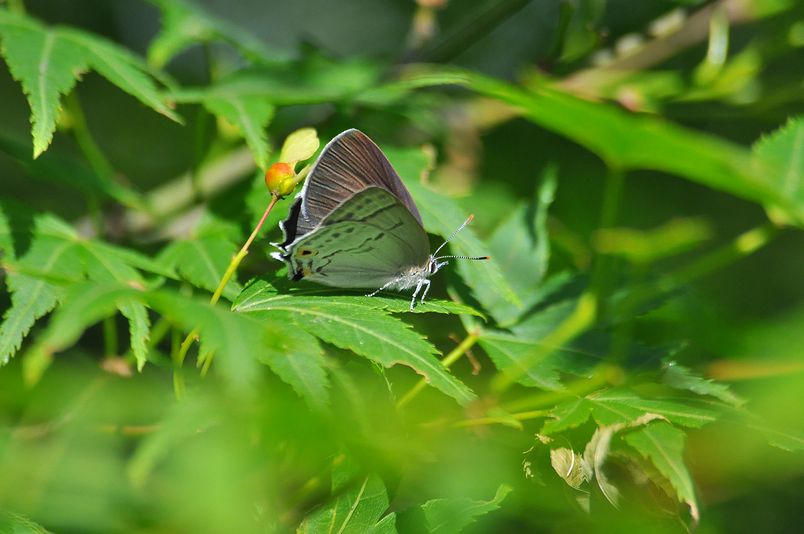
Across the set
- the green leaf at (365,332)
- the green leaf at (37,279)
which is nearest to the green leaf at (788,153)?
the green leaf at (365,332)

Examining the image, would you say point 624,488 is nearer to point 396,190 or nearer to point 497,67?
point 396,190

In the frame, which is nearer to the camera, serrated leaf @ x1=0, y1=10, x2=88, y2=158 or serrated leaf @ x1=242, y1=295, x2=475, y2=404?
serrated leaf @ x1=242, y1=295, x2=475, y2=404

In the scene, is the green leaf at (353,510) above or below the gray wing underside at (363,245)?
below

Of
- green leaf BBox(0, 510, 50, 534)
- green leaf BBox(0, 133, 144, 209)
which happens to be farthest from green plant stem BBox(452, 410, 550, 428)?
green leaf BBox(0, 133, 144, 209)

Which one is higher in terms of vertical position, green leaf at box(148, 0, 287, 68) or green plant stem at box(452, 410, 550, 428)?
green leaf at box(148, 0, 287, 68)

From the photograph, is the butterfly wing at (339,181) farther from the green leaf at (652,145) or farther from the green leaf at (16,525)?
the green leaf at (16,525)

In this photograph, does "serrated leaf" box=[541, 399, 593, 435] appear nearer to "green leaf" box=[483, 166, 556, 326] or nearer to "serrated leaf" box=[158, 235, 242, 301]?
"green leaf" box=[483, 166, 556, 326]

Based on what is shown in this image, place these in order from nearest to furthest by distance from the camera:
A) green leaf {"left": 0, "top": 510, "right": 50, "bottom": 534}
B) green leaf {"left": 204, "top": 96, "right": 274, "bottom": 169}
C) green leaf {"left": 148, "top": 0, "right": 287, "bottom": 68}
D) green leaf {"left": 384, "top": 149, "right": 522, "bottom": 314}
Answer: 1. green leaf {"left": 0, "top": 510, "right": 50, "bottom": 534}
2. green leaf {"left": 384, "top": 149, "right": 522, "bottom": 314}
3. green leaf {"left": 204, "top": 96, "right": 274, "bottom": 169}
4. green leaf {"left": 148, "top": 0, "right": 287, "bottom": 68}
